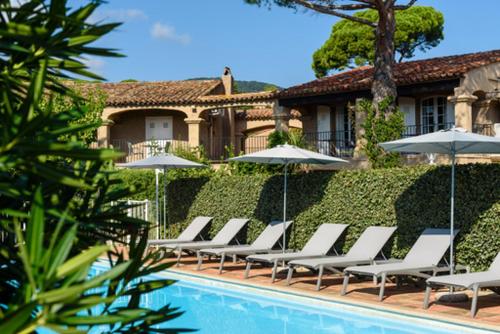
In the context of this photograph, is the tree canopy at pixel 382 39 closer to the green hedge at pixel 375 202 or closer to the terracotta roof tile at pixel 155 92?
the green hedge at pixel 375 202

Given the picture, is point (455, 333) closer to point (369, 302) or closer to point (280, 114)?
point (369, 302)

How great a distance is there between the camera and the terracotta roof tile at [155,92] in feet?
120

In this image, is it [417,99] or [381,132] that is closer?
[381,132]

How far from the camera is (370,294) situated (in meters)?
11.5

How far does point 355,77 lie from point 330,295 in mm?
20593

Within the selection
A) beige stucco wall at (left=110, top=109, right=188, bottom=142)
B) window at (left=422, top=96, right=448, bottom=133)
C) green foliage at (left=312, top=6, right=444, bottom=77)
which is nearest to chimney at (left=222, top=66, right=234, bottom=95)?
beige stucco wall at (left=110, top=109, right=188, bottom=142)

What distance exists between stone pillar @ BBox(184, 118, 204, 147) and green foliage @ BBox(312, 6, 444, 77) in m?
18.8

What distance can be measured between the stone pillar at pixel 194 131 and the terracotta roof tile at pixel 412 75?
629 centimetres

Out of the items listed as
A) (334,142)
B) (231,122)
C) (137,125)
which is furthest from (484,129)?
(137,125)

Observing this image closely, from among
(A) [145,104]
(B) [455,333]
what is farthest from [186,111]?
(B) [455,333]

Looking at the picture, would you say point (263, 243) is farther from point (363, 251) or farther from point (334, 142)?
point (334, 142)

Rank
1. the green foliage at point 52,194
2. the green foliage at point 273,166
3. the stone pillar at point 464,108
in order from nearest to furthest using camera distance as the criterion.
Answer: the green foliage at point 52,194
the green foliage at point 273,166
the stone pillar at point 464,108

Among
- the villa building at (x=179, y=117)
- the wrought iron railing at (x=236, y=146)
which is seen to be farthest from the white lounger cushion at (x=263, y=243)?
the wrought iron railing at (x=236, y=146)

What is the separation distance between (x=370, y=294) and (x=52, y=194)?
9.31 m
